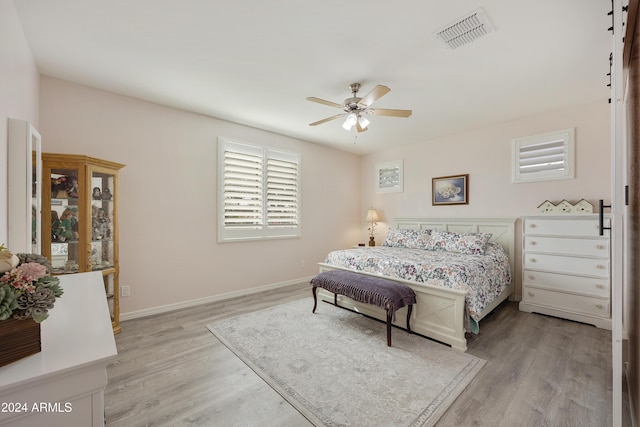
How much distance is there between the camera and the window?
159 inches

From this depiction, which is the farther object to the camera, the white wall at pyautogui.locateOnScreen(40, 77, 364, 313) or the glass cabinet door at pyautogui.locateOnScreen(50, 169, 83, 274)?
the white wall at pyautogui.locateOnScreen(40, 77, 364, 313)

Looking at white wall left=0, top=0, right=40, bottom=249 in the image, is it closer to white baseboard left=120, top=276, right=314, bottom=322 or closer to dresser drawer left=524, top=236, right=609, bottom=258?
white baseboard left=120, top=276, right=314, bottom=322

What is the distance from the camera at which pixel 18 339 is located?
721 millimetres

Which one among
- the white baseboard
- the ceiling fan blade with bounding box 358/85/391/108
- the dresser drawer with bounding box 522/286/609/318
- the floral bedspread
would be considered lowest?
the white baseboard

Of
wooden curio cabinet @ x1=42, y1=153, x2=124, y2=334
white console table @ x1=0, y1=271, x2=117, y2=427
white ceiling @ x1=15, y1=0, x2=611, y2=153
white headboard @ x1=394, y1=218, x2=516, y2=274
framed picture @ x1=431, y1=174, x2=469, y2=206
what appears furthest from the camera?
framed picture @ x1=431, y1=174, x2=469, y2=206

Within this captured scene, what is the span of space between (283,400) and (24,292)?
1645 mm

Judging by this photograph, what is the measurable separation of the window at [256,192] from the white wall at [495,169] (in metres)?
2.04

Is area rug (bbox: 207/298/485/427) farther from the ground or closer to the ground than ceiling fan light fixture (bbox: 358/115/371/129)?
closer to the ground

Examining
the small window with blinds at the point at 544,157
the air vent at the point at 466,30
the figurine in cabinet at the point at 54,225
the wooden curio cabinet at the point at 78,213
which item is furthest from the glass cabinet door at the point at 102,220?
the small window with blinds at the point at 544,157

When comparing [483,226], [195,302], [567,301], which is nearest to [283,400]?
[195,302]

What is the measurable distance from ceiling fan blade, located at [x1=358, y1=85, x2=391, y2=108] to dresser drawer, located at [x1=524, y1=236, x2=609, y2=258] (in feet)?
9.05

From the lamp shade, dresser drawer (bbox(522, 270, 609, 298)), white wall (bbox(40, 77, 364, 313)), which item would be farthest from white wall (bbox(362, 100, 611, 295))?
white wall (bbox(40, 77, 364, 313))

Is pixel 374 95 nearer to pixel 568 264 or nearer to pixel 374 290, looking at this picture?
pixel 374 290

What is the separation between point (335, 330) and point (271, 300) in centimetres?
134
